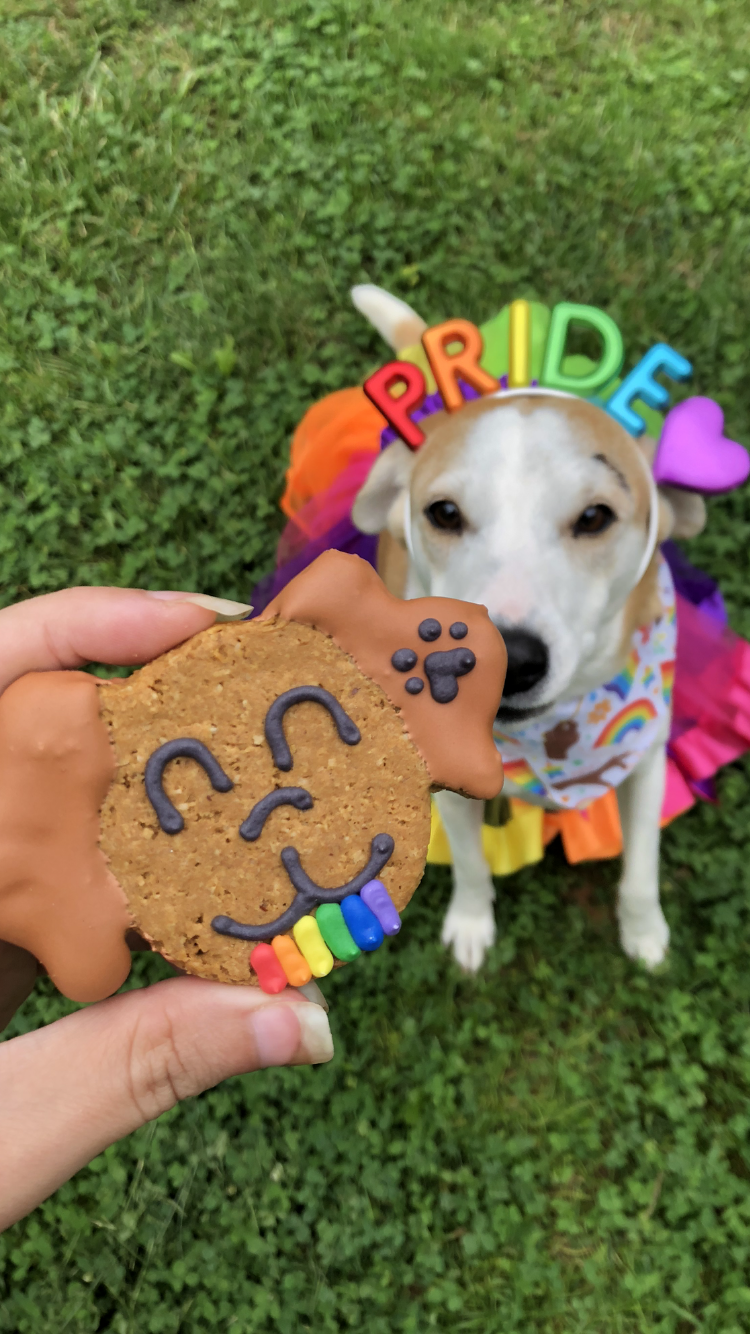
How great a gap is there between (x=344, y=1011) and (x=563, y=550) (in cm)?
179

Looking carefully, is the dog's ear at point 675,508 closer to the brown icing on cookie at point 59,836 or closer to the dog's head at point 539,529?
the dog's head at point 539,529

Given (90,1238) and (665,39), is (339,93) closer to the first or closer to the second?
(665,39)

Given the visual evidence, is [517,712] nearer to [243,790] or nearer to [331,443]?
[243,790]

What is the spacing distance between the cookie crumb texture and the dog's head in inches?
20.0

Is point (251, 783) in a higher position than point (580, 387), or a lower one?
lower

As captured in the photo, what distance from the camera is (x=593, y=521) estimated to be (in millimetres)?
2107

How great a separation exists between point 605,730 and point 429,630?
3.82 ft

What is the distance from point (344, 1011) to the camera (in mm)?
2947

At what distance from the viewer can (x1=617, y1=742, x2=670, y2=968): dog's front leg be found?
2.58 meters

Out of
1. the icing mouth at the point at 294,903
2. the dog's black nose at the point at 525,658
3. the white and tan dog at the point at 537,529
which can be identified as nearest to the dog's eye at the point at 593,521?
the white and tan dog at the point at 537,529

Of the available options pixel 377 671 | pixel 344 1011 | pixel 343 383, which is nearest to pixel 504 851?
pixel 344 1011

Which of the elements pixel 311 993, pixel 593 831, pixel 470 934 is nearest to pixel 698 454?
pixel 593 831

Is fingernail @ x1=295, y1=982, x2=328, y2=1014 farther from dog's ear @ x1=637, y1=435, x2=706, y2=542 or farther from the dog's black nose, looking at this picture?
dog's ear @ x1=637, y1=435, x2=706, y2=542

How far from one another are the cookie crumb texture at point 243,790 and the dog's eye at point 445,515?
2.56 ft
